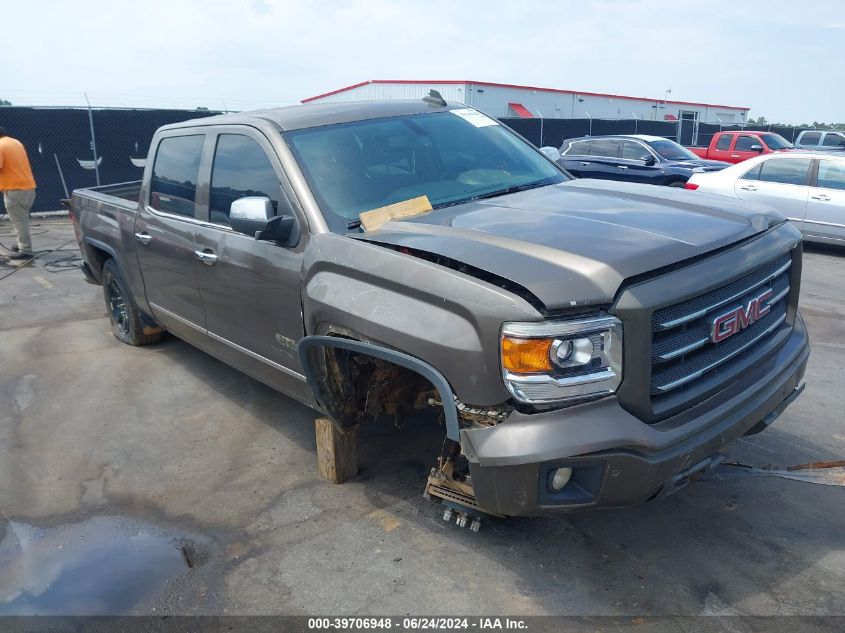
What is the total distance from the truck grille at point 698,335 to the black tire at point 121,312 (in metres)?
4.68

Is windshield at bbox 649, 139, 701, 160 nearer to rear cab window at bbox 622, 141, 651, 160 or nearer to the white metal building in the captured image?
rear cab window at bbox 622, 141, 651, 160

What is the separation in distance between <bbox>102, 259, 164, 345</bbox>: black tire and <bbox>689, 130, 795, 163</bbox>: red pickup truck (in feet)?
53.6

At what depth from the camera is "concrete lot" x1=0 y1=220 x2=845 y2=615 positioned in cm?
292

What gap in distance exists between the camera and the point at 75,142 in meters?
15.4

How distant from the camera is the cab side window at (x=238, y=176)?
3748 mm

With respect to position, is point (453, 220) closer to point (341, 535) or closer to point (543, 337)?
point (543, 337)

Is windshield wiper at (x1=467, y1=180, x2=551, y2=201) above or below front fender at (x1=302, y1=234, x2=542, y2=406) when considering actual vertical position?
above

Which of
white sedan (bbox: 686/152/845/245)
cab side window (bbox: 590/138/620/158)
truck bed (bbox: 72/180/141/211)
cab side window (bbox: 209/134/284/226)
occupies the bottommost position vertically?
white sedan (bbox: 686/152/845/245)

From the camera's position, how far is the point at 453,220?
128 inches

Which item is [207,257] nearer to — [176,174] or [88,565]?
[176,174]

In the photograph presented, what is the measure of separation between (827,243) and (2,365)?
10.6m

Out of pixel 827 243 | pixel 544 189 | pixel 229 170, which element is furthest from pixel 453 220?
pixel 827 243

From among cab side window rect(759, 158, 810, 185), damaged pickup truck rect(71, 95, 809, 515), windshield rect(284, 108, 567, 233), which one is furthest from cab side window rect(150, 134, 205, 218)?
cab side window rect(759, 158, 810, 185)

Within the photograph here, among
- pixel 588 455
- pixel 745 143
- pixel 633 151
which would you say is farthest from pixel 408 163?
pixel 745 143
